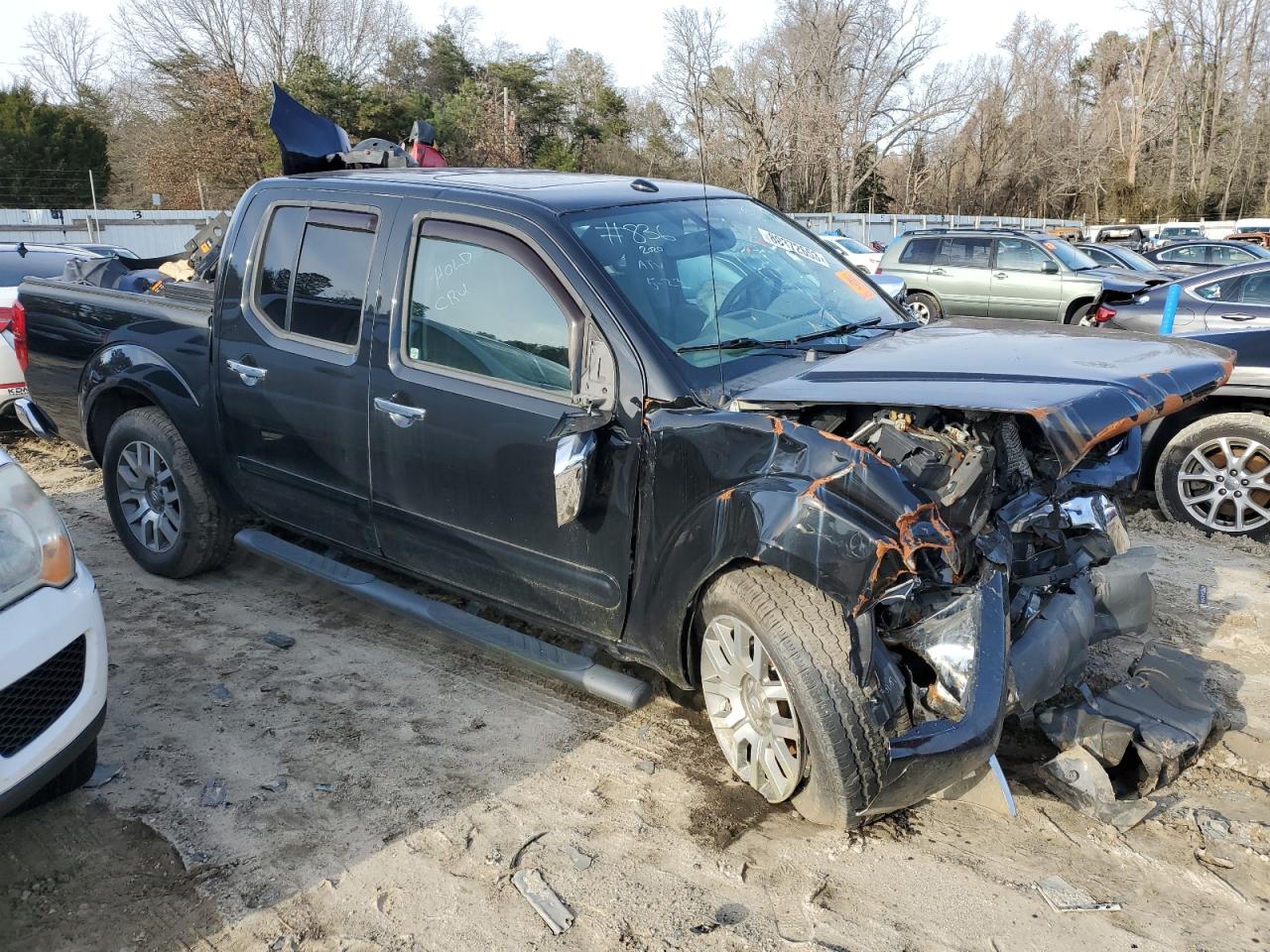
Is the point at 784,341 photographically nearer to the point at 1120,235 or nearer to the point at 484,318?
the point at 484,318

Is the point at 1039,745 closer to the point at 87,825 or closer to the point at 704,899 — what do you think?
the point at 704,899

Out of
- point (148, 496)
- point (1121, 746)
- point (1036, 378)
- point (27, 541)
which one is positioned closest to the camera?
point (27, 541)

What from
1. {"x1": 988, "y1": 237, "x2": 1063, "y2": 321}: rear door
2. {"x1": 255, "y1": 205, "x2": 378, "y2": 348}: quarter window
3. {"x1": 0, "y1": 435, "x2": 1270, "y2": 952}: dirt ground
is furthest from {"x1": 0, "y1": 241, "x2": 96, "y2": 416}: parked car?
{"x1": 988, "y1": 237, "x2": 1063, "y2": 321}: rear door

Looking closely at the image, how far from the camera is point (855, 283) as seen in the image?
4.22 metres

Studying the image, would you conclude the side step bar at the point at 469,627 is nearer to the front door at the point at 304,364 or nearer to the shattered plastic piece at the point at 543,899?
the front door at the point at 304,364

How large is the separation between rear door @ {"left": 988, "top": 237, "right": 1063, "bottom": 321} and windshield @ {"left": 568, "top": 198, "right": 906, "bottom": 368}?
36.8ft

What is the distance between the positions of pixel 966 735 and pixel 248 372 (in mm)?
3288

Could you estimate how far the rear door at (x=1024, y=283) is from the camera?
14133mm

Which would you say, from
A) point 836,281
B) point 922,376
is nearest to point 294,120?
point 836,281

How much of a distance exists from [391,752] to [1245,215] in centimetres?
5861

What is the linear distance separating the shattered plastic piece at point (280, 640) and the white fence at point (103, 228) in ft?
63.9

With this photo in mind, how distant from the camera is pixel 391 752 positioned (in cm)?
344

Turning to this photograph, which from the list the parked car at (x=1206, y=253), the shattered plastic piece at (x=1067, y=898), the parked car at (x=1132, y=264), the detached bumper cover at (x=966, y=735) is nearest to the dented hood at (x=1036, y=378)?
the detached bumper cover at (x=966, y=735)

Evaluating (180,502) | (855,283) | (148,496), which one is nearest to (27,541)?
(180,502)
